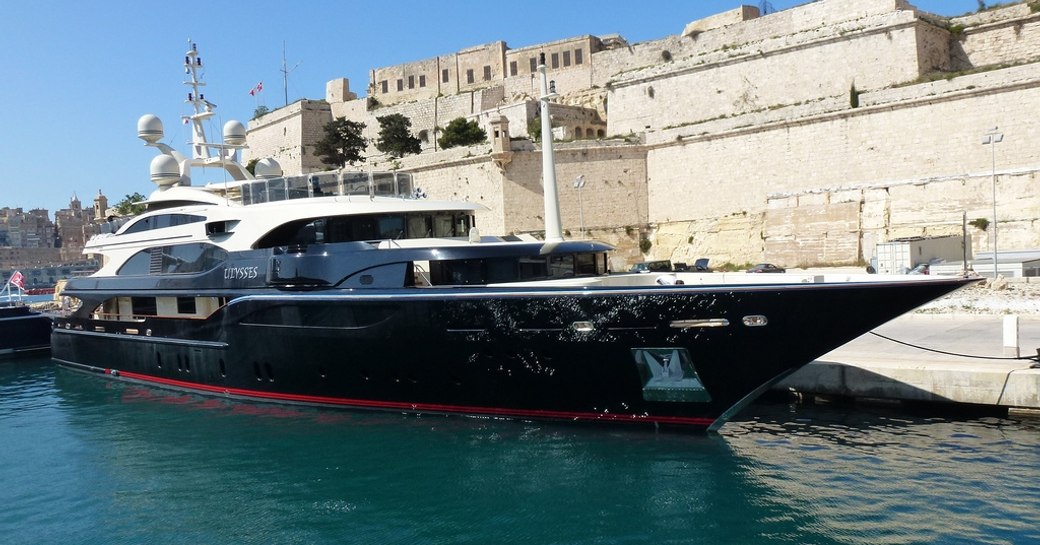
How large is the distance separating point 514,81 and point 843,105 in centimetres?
2048

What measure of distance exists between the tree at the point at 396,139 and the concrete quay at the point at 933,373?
106 feet

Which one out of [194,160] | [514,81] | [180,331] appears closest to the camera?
[180,331]

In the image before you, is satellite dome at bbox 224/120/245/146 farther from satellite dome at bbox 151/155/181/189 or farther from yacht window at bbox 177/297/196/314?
yacht window at bbox 177/297/196/314

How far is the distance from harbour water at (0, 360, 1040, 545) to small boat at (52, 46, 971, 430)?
52cm

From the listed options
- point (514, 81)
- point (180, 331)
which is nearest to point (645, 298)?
point (180, 331)

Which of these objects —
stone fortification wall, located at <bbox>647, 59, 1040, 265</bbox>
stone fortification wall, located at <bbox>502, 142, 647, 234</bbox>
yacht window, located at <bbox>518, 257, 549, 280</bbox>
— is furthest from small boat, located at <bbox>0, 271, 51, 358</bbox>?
stone fortification wall, located at <bbox>647, 59, 1040, 265</bbox>

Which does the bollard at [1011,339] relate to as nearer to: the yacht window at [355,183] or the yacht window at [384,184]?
the yacht window at [384,184]

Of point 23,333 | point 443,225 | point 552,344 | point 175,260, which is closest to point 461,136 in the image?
point 23,333

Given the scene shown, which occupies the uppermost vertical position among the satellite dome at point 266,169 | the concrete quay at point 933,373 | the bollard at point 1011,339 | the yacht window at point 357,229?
the satellite dome at point 266,169

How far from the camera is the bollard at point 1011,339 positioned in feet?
32.1

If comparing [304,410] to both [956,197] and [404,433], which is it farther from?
[956,197]

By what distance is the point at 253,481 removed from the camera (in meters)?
8.34

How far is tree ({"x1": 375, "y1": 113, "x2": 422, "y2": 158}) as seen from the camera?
41844 millimetres

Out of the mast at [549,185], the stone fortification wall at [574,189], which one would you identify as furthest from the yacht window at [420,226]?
the stone fortification wall at [574,189]
